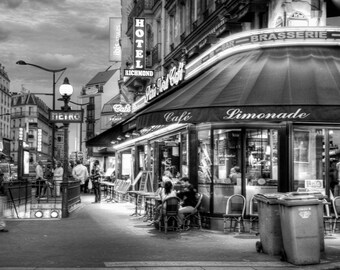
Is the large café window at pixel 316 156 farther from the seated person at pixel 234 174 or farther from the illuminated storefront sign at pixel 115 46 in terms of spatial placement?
the illuminated storefront sign at pixel 115 46

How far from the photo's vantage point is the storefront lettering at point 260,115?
13.5 m

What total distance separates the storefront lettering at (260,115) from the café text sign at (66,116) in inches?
275

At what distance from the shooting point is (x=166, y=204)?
15820 millimetres

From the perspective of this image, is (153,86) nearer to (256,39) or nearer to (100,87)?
(256,39)

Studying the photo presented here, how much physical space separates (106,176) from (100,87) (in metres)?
72.7

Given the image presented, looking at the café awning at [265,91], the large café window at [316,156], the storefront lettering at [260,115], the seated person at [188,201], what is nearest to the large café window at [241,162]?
the seated person at [188,201]

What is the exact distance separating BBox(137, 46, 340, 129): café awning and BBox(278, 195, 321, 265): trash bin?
3099 millimetres

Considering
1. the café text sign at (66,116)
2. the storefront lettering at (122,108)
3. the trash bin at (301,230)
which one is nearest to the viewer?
the trash bin at (301,230)

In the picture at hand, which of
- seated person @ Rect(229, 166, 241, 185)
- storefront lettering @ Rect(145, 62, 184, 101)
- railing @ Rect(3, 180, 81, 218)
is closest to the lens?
seated person @ Rect(229, 166, 241, 185)

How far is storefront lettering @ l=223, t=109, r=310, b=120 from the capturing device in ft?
44.2

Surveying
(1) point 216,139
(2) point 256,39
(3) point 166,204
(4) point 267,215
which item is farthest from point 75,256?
(2) point 256,39

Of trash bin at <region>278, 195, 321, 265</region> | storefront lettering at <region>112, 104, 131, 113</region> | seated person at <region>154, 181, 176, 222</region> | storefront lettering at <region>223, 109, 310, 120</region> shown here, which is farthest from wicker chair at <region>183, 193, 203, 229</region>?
storefront lettering at <region>112, 104, 131, 113</region>

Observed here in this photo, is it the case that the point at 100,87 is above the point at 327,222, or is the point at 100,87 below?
above

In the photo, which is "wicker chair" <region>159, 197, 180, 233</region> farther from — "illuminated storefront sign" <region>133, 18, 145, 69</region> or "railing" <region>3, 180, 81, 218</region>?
"illuminated storefront sign" <region>133, 18, 145, 69</region>
